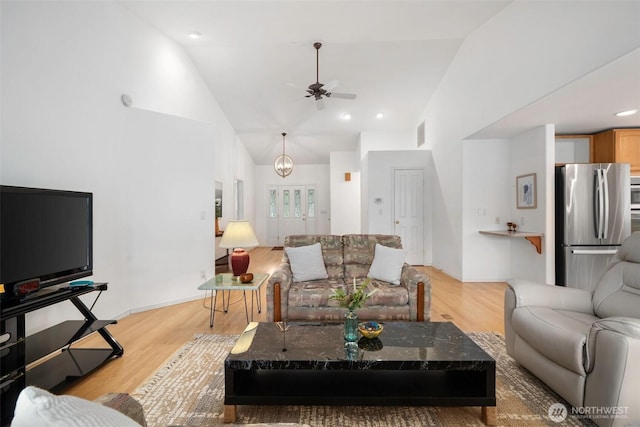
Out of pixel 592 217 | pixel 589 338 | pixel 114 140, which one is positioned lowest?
pixel 589 338

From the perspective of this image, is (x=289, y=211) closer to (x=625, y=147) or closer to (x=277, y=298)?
(x=277, y=298)

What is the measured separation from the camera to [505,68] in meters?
3.75

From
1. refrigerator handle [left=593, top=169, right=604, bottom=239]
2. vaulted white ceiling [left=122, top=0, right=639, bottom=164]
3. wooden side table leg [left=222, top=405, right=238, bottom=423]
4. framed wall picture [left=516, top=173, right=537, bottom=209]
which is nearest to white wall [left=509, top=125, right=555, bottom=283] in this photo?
framed wall picture [left=516, top=173, right=537, bottom=209]

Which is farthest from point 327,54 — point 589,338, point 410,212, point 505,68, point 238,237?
point 589,338

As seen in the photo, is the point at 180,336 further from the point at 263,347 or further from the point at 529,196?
the point at 529,196

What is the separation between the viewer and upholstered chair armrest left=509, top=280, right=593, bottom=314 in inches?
86.6

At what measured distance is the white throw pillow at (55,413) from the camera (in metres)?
0.51

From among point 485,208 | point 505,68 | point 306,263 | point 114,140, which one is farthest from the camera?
point 485,208

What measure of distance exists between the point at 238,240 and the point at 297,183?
6957mm

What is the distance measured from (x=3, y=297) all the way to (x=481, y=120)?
530 cm

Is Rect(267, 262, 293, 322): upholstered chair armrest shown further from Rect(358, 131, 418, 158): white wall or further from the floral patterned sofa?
Rect(358, 131, 418, 158): white wall

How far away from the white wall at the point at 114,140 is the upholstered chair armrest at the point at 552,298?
370 centimetres

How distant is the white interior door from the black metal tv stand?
16.8ft

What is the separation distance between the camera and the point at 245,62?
5.27 m
